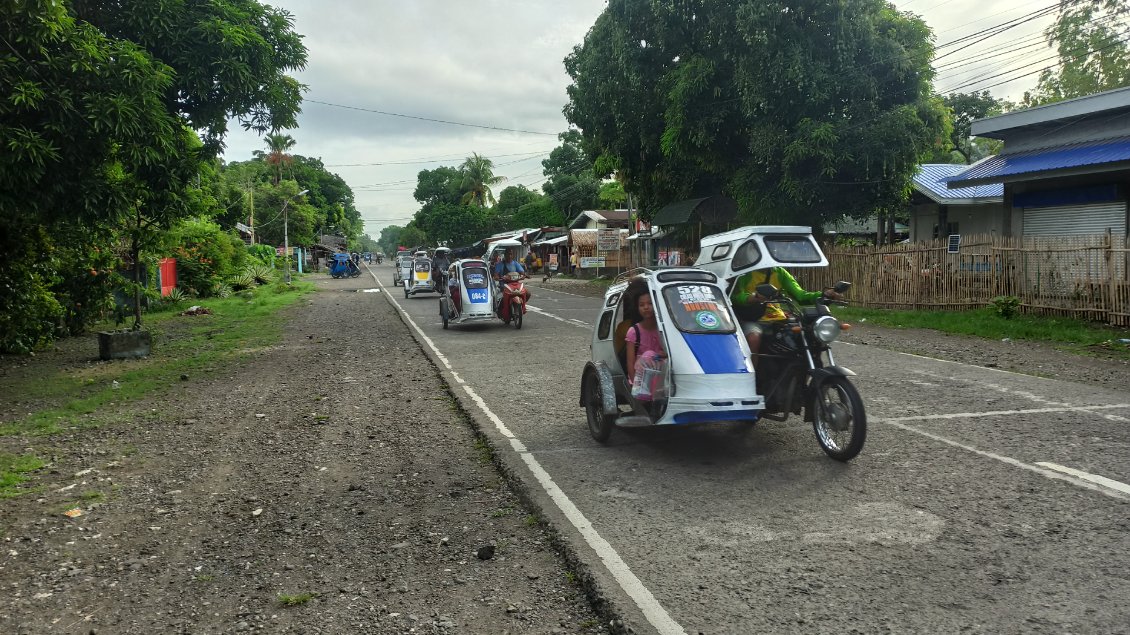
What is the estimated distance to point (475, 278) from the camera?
17.2m

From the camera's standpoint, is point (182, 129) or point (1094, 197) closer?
point (182, 129)

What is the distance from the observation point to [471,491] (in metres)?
5.68

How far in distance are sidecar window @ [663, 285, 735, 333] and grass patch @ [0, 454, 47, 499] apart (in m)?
5.23

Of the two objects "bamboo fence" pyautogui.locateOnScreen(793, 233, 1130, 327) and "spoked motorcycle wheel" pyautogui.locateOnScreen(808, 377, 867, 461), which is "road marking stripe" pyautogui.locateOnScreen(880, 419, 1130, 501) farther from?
"bamboo fence" pyautogui.locateOnScreen(793, 233, 1130, 327)

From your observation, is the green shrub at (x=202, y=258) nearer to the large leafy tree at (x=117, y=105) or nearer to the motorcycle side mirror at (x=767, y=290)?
the large leafy tree at (x=117, y=105)

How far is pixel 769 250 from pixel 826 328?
1022 millimetres

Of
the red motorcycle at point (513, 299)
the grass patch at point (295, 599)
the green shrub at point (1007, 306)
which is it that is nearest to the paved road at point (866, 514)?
the grass patch at point (295, 599)

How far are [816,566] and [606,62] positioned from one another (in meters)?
24.2

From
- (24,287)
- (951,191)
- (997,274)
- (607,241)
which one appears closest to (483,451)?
(24,287)

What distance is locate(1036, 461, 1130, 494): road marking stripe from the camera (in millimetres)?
5220

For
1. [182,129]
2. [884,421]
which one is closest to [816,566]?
[884,421]

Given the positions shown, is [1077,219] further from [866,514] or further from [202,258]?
[202,258]

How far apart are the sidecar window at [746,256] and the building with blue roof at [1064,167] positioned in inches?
494

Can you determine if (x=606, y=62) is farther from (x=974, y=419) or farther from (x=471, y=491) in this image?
(x=471, y=491)
